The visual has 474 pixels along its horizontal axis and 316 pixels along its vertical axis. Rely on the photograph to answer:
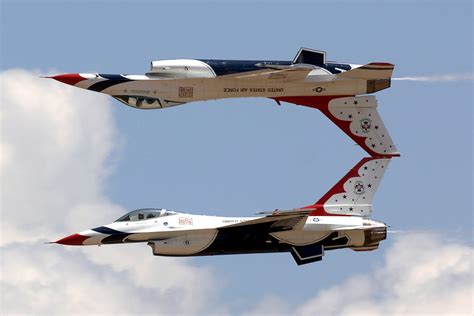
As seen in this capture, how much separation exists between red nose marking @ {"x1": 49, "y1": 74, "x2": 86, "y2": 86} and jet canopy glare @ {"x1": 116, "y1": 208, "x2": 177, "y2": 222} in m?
4.18

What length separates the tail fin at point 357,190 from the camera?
6091 cm

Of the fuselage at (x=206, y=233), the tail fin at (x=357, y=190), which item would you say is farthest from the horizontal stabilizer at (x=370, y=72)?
the fuselage at (x=206, y=233)

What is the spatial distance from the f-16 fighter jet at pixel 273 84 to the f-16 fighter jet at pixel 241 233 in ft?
9.28

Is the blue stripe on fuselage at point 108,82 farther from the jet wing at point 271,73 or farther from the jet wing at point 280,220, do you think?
the jet wing at point 280,220

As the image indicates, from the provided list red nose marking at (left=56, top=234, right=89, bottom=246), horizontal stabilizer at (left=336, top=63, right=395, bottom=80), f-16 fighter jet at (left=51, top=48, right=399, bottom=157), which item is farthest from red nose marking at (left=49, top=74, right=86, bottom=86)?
horizontal stabilizer at (left=336, top=63, right=395, bottom=80)

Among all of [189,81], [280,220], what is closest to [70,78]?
[189,81]

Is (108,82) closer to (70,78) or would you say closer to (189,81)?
(70,78)

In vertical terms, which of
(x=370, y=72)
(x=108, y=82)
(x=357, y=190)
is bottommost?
(x=357, y=190)

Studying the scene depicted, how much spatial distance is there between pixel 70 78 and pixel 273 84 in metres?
5.98

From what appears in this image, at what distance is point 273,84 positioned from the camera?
60094mm

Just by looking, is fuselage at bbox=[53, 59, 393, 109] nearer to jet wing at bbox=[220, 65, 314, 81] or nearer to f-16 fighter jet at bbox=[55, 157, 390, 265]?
jet wing at bbox=[220, 65, 314, 81]

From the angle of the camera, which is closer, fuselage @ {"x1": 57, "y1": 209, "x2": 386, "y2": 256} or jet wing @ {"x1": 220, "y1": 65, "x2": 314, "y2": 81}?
fuselage @ {"x1": 57, "y1": 209, "x2": 386, "y2": 256}

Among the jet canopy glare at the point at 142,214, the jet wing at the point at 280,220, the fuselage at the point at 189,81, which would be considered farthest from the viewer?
the jet canopy glare at the point at 142,214

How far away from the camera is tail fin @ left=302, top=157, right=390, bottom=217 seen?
200ft
